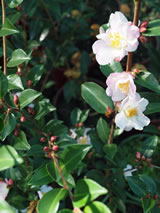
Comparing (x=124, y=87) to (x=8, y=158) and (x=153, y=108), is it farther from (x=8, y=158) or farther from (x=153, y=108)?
(x=8, y=158)

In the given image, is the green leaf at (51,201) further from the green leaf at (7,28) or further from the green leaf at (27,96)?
the green leaf at (7,28)

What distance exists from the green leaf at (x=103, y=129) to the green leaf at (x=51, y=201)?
40 centimetres

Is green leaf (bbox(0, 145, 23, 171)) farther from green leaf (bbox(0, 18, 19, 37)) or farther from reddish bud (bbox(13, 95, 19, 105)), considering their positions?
green leaf (bbox(0, 18, 19, 37))

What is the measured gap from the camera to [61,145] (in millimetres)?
989

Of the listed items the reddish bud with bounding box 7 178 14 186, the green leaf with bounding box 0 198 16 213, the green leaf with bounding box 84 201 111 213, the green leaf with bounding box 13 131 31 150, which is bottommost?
the reddish bud with bounding box 7 178 14 186

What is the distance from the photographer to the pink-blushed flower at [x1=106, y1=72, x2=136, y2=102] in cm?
81

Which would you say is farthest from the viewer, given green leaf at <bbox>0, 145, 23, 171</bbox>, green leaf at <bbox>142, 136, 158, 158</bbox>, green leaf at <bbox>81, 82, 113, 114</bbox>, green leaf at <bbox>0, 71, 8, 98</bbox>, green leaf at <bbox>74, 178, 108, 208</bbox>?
green leaf at <bbox>142, 136, 158, 158</bbox>

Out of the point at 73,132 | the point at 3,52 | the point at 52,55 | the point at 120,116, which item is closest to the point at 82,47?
the point at 52,55

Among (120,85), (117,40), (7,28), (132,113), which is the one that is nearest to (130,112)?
(132,113)

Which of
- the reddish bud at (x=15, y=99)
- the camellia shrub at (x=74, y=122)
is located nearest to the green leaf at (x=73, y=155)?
the camellia shrub at (x=74, y=122)

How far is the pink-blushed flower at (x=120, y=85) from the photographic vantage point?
2.66ft

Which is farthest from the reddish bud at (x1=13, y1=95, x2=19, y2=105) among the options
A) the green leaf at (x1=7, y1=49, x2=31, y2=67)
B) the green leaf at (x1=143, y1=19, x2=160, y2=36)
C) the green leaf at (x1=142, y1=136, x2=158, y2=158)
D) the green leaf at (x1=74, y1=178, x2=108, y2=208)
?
the green leaf at (x1=142, y1=136, x2=158, y2=158)

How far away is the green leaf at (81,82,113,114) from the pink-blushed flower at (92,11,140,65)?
0.69ft

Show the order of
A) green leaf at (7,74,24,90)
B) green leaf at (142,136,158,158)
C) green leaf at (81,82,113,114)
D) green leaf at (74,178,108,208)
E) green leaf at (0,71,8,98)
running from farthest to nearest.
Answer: green leaf at (142,136,158,158)
green leaf at (81,82,113,114)
green leaf at (7,74,24,90)
green leaf at (0,71,8,98)
green leaf at (74,178,108,208)
